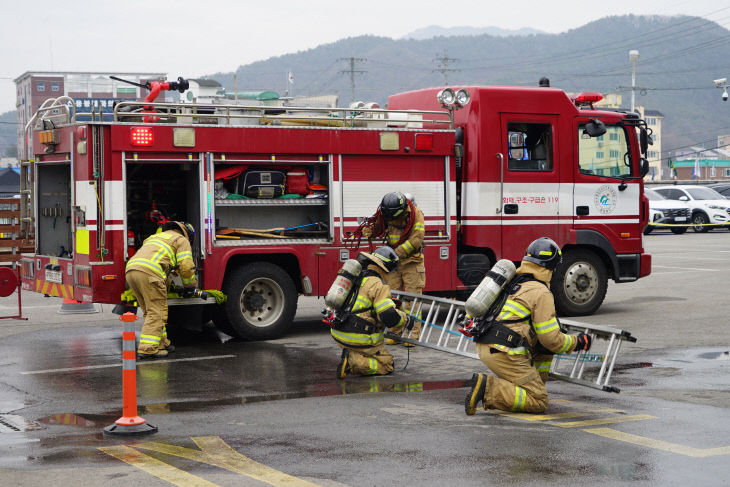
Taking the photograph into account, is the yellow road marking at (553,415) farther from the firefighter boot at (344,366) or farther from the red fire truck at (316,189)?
the red fire truck at (316,189)

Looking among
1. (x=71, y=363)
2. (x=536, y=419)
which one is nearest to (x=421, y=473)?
(x=536, y=419)

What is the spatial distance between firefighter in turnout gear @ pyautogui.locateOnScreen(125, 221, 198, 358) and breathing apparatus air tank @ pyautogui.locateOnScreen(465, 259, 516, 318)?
4.03 meters

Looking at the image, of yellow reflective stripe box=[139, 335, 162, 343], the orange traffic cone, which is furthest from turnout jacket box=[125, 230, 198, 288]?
the orange traffic cone

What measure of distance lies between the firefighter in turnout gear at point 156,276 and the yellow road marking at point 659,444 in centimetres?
515

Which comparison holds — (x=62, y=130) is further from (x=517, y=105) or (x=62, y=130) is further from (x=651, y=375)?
(x=651, y=375)

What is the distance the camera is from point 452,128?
12.4 meters

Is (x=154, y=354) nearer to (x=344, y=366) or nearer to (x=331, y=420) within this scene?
(x=344, y=366)

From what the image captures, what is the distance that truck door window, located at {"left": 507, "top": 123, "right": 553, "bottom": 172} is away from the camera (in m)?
12.7

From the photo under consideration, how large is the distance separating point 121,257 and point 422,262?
3459 millimetres

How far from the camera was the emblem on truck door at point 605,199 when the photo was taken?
13.2m

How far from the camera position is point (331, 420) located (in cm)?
714

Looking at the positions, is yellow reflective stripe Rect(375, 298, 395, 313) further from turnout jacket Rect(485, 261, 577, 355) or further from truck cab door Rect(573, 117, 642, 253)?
truck cab door Rect(573, 117, 642, 253)

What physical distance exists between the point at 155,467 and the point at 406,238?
19.3 ft

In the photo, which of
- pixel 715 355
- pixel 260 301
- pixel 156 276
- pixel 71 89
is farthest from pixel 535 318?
pixel 71 89
